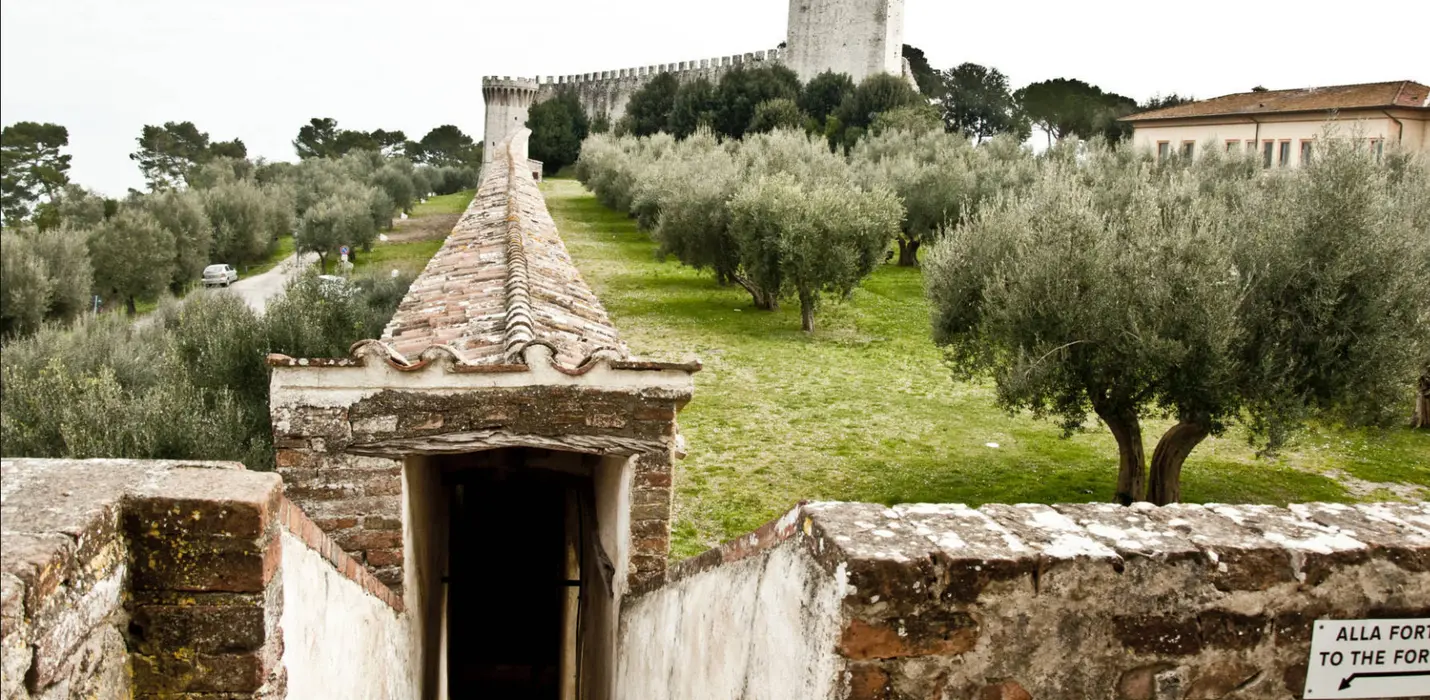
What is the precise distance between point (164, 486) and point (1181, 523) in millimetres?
2425

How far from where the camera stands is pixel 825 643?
2389 millimetres

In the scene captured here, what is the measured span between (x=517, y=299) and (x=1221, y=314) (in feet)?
20.8

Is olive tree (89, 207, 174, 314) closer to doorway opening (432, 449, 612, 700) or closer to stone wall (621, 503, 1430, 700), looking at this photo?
doorway opening (432, 449, 612, 700)

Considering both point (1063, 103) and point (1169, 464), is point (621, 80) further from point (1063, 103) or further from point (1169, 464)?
point (1169, 464)

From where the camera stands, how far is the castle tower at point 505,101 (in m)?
61.1

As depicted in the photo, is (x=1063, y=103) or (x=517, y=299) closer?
(x=517, y=299)

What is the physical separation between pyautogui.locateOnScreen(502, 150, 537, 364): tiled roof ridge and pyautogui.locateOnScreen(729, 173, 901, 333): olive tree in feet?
27.7

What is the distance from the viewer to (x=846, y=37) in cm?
5256

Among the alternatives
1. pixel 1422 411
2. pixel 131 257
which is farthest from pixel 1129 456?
pixel 131 257

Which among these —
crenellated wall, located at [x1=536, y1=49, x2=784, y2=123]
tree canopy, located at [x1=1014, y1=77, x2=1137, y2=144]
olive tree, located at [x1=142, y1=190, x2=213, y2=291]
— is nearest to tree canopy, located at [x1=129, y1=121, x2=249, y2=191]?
crenellated wall, located at [x1=536, y1=49, x2=784, y2=123]

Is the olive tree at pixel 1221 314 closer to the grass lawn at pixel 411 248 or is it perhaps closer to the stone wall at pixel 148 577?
the stone wall at pixel 148 577

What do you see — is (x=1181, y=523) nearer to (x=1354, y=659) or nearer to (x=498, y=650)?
(x=1354, y=659)

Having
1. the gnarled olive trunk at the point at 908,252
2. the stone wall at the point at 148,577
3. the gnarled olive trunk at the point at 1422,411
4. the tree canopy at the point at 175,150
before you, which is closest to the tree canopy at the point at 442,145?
the tree canopy at the point at 175,150

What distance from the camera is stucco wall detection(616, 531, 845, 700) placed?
2.43 m
